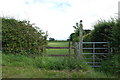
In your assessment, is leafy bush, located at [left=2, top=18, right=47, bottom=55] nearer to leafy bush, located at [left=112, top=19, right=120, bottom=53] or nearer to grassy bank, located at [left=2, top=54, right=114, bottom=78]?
grassy bank, located at [left=2, top=54, right=114, bottom=78]

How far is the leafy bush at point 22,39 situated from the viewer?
9.29m

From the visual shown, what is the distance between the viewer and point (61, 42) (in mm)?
10836

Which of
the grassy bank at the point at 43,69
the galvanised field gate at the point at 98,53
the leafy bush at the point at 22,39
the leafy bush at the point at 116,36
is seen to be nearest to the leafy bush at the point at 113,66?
the leafy bush at the point at 116,36

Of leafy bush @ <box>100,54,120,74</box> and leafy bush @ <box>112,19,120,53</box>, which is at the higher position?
leafy bush @ <box>112,19,120,53</box>

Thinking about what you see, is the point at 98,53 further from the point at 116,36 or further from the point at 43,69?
the point at 43,69

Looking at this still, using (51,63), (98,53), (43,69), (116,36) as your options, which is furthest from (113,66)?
(43,69)

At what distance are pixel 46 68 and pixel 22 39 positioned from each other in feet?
10.4

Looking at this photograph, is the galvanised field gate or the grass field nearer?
the grass field

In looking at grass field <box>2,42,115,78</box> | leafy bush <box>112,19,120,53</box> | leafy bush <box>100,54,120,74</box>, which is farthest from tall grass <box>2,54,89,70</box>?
leafy bush <box>112,19,120,53</box>

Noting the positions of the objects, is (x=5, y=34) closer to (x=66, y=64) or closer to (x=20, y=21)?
(x=20, y=21)

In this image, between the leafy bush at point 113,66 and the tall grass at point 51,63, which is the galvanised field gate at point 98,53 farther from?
the tall grass at point 51,63

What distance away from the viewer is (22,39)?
9375mm

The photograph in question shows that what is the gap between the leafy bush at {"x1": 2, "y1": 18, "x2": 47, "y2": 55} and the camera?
929 centimetres

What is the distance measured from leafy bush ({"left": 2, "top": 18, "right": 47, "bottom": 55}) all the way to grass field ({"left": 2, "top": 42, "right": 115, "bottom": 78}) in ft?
2.27
